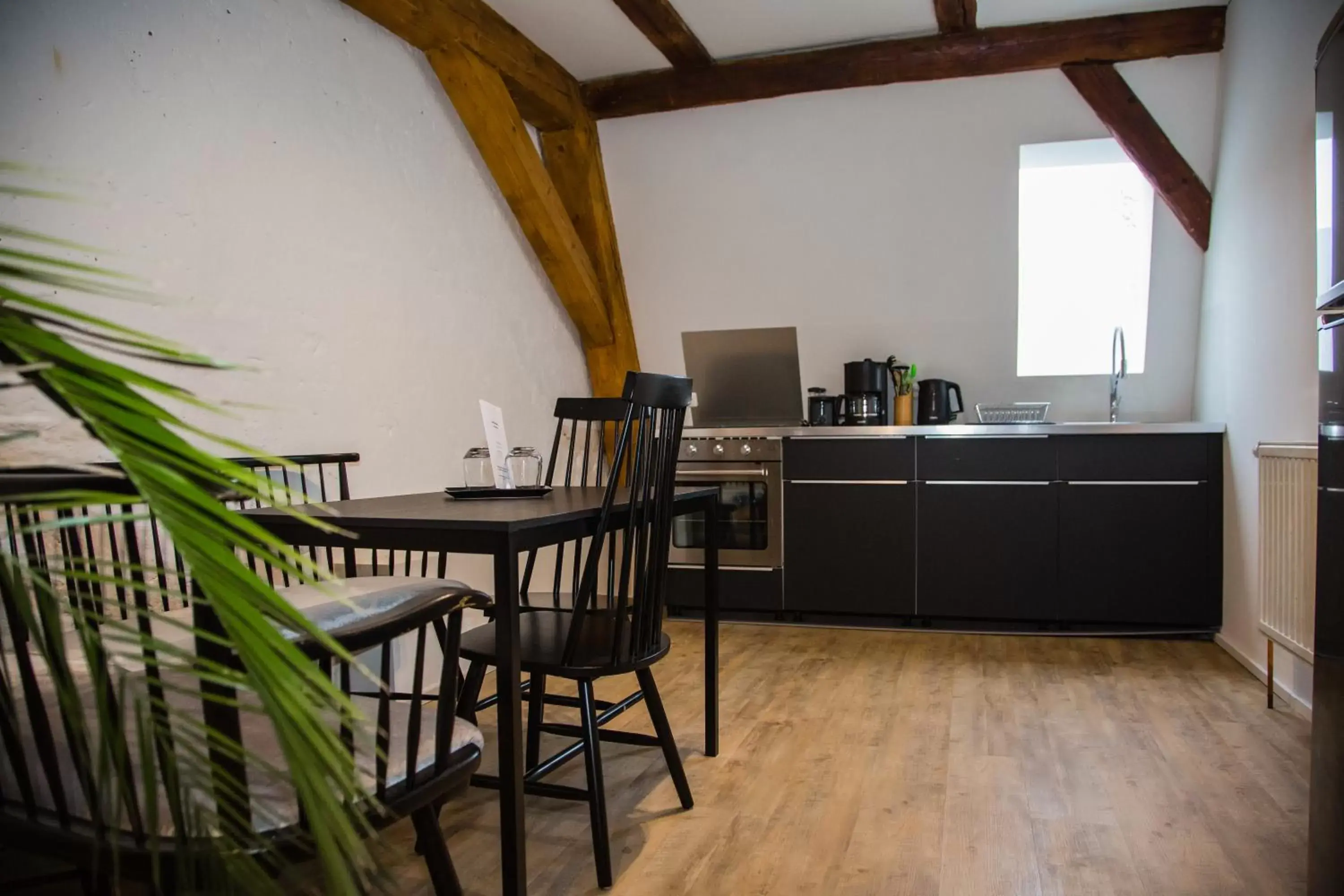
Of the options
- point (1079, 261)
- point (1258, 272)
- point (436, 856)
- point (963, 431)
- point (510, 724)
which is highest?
point (1079, 261)

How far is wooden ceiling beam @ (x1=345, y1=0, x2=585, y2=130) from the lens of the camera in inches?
124

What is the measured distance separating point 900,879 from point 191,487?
1.73m

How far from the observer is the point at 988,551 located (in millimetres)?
3961

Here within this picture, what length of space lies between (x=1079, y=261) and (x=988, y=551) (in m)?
1.55

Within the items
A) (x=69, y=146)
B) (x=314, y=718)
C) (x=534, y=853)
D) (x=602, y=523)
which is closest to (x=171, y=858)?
(x=314, y=718)

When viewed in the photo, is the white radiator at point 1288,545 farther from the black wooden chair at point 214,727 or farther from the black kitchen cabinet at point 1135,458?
the black wooden chair at point 214,727

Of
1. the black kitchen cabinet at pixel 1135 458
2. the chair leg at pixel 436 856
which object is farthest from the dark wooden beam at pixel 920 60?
the chair leg at pixel 436 856

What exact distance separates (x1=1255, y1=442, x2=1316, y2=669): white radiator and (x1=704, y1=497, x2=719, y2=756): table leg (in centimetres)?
156

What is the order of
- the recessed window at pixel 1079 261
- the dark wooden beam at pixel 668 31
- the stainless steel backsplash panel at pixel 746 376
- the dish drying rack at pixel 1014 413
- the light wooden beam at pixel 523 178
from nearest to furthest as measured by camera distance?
the light wooden beam at pixel 523 178 → the dark wooden beam at pixel 668 31 → the dish drying rack at pixel 1014 413 → the recessed window at pixel 1079 261 → the stainless steel backsplash panel at pixel 746 376

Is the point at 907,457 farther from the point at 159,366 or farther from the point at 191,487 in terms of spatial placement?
the point at 191,487

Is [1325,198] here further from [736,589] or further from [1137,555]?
[736,589]

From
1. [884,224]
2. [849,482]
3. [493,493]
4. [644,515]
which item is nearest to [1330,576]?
[644,515]

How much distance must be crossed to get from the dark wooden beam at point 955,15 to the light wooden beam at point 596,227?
164 centimetres

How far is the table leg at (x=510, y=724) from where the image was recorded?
4.93 ft
